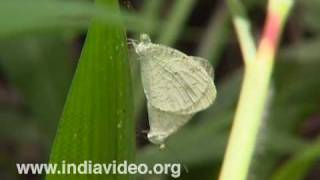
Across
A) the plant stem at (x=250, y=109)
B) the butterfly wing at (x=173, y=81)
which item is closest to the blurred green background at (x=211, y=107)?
the butterfly wing at (x=173, y=81)

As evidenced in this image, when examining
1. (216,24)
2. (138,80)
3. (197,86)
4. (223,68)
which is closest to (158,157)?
(138,80)

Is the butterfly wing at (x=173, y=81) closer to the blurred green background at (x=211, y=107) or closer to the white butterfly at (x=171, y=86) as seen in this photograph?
the white butterfly at (x=171, y=86)

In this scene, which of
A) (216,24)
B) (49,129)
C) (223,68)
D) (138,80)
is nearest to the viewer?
(138,80)

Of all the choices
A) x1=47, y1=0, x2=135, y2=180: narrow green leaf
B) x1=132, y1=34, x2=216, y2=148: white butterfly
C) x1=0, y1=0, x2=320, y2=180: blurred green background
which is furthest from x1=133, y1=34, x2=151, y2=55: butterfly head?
x1=0, y1=0, x2=320, y2=180: blurred green background

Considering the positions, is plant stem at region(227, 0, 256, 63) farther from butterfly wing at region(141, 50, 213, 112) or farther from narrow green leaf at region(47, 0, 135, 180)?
narrow green leaf at region(47, 0, 135, 180)

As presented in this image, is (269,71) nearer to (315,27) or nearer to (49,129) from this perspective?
(49,129)

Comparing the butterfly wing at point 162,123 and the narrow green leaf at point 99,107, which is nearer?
the narrow green leaf at point 99,107
